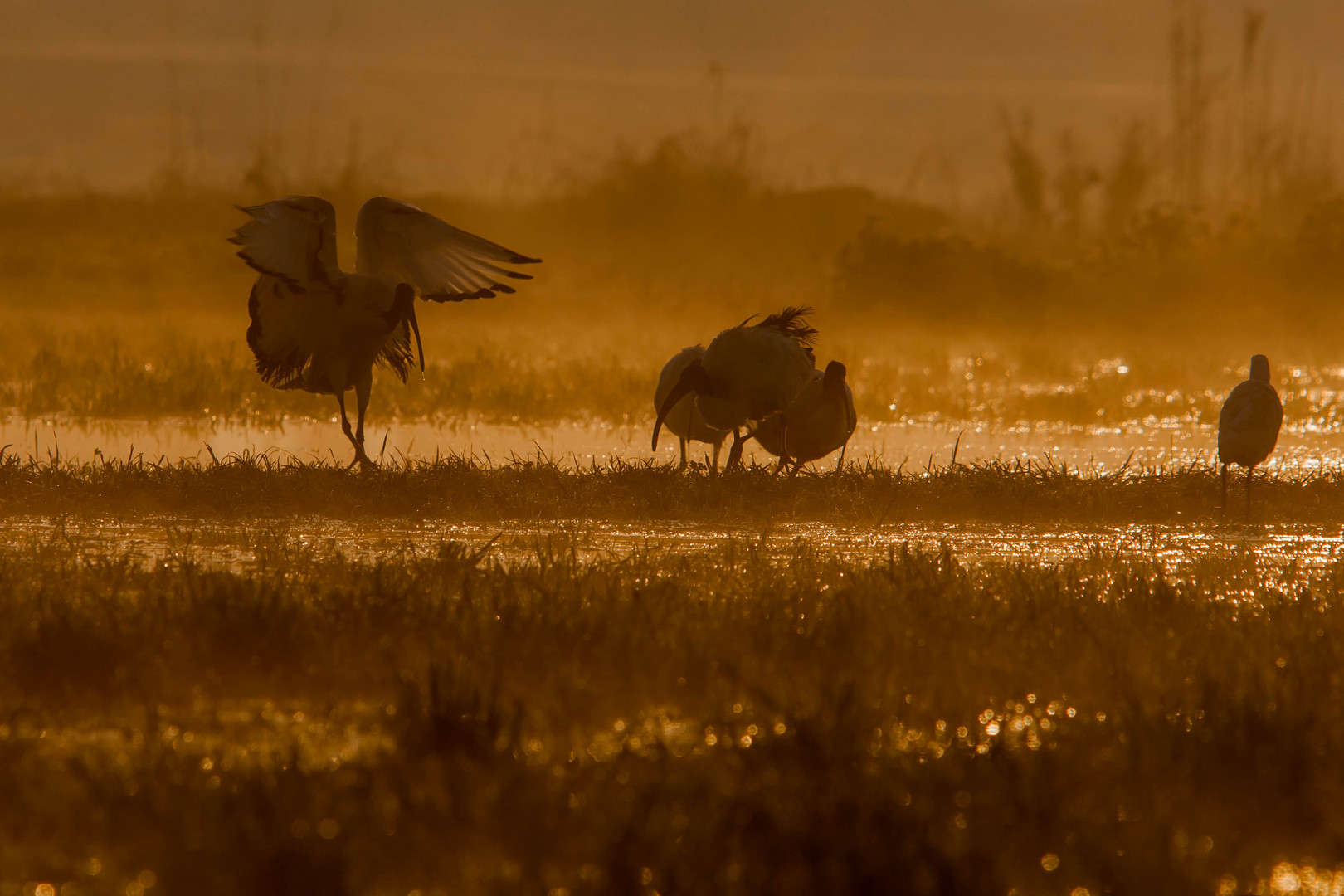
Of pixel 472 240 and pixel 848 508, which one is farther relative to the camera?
pixel 472 240

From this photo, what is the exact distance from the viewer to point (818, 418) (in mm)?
10750

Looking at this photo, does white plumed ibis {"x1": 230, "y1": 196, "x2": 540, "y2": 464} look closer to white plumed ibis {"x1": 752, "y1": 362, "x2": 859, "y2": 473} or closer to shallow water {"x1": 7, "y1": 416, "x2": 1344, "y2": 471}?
shallow water {"x1": 7, "y1": 416, "x2": 1344, "y2": 471}

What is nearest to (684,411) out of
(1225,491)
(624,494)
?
(624,494)

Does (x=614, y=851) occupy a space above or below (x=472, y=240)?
below

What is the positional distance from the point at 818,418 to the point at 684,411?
1205 mm

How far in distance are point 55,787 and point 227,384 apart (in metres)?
14.3

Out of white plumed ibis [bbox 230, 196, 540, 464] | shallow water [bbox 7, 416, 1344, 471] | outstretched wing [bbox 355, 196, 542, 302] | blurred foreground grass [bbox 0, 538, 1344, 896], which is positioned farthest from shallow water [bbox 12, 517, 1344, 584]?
outstretched wing [bbox 355, 196, 542, 302]

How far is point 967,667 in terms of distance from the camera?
4844mm

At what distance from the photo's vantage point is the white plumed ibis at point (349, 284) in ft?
31.2

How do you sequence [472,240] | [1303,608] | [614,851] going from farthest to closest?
[472,240] → [1303,608] → [614,851]

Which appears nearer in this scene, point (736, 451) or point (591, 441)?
point (736, 451)

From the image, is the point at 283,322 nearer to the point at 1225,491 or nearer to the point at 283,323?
the point at 283,323

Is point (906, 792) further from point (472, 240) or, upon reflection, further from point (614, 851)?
point (472, 240)

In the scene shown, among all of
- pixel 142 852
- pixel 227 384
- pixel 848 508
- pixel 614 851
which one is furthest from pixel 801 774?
pixel 227 384
